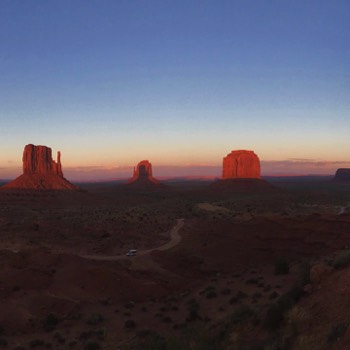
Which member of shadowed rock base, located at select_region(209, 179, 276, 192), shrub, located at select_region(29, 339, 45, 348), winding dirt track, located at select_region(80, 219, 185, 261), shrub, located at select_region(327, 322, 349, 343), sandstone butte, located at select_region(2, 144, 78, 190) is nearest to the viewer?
shrub, located at select_region(327, 322, 349, 343)

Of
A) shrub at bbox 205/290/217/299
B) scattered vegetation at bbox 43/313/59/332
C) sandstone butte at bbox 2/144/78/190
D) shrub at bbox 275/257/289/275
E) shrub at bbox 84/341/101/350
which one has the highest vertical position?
sandstone butte at bbox 2/144/78/190

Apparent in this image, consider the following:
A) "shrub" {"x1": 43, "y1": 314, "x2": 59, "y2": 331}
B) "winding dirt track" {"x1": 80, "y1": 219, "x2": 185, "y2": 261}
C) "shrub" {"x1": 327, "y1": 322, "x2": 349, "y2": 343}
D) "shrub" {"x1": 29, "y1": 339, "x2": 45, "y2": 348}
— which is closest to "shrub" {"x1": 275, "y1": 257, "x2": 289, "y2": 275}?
"shrub" {"x1": 327, "y1": 322, "x2": 349, "y2": 343}

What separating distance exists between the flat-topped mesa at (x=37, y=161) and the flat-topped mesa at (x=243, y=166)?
→ 7797 cm

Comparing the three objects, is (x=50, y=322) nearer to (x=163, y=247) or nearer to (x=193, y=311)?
(x=193, y=311)

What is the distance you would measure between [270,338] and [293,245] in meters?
21.6

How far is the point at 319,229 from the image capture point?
3192 cm

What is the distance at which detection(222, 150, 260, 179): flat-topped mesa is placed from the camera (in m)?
156

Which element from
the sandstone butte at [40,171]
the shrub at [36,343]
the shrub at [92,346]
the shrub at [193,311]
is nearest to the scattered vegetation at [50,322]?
the shrub at [36,343]

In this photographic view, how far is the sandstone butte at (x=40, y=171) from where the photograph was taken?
114m

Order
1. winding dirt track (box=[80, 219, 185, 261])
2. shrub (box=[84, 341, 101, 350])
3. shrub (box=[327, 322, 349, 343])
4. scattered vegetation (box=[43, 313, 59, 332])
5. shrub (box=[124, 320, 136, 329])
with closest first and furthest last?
shrub (box=[327, 322, 349, 343])
shrub (box=[84, 341, 101, 350])
shrub (box=[124, 320, 136, 329])
scattered vegetation (box=[43, 313, 59, 332])
winding dirt track (box=[80, 219, 185, 261])

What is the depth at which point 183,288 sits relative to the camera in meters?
25.5

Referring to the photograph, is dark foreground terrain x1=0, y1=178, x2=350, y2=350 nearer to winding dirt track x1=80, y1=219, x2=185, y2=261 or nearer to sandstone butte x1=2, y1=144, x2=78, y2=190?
winding dirt track x1=80, y1=219, x2=185, y2=261

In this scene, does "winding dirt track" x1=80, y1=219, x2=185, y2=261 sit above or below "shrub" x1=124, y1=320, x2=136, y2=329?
below

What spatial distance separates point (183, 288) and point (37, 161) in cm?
10921
